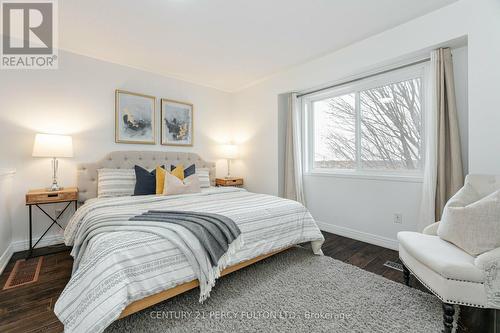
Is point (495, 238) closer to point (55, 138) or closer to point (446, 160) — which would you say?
point (446, 160)

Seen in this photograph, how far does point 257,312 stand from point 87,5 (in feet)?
10.1

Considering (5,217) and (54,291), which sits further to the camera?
(5,217)

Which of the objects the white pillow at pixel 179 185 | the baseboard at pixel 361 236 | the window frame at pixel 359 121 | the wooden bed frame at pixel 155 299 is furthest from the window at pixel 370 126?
the wooden bed frame at pixel 155 299

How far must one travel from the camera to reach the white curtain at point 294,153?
3797mm

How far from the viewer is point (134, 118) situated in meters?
3.59

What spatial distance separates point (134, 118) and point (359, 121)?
3354mm

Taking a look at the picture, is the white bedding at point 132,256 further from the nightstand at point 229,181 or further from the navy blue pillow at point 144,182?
the nightstand at point 229,181

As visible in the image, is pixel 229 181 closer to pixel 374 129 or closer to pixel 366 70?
pixel 374 129

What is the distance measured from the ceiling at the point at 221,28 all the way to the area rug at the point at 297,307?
2576 mm

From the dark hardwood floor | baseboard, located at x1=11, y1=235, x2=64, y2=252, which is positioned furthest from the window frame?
baseboard, located at x1=11, y1=235, x2=64, y2=252

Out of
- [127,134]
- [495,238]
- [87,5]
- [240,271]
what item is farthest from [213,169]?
[495,238]

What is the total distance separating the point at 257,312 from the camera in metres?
1.65

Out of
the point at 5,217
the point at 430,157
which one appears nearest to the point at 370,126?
the point at 430,157

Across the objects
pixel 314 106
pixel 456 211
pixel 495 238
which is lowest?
pixel 495 238
